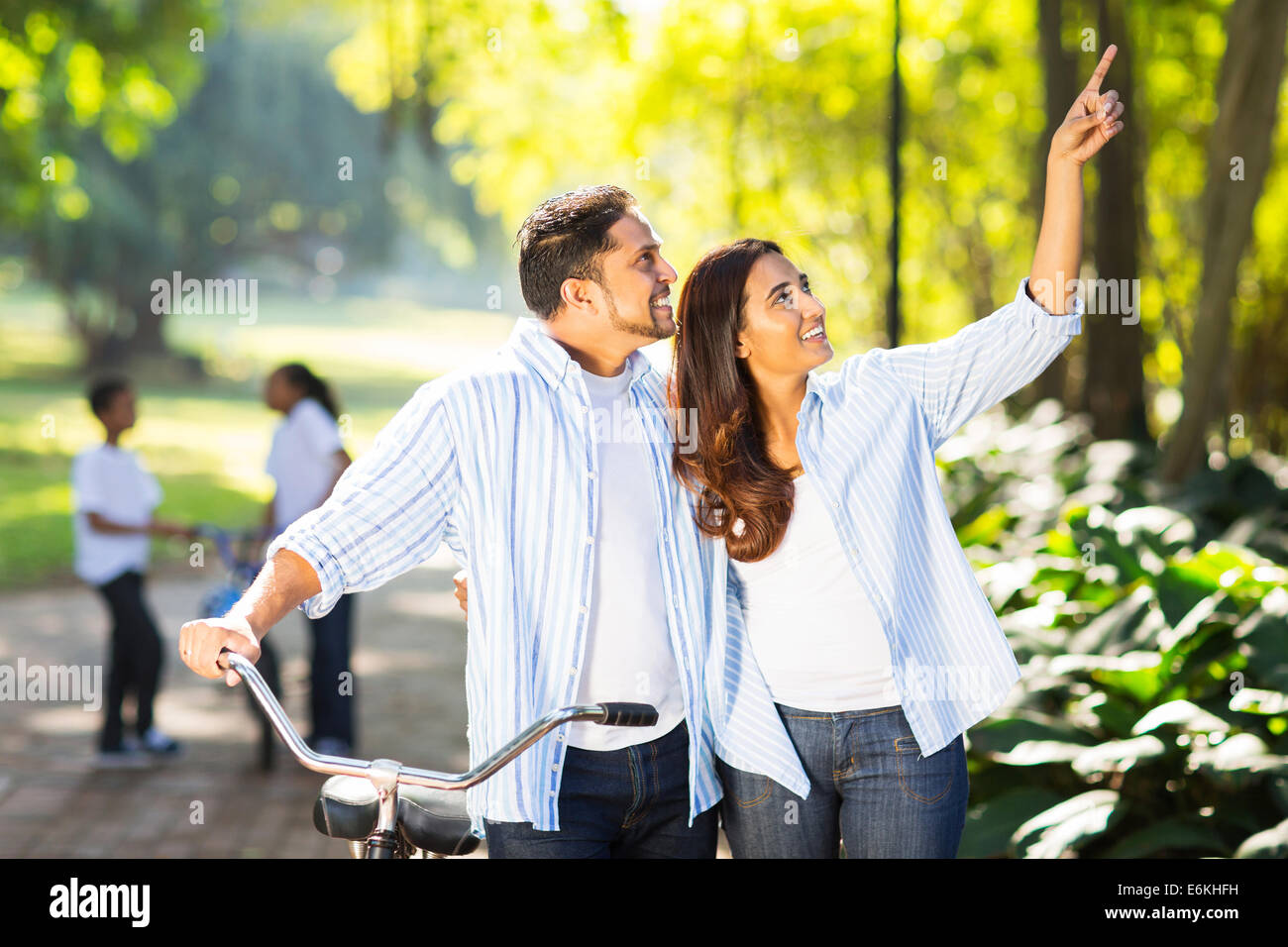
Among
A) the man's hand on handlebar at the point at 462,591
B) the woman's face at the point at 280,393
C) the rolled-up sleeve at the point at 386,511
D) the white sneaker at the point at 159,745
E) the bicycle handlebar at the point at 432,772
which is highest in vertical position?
the woman's face at the point at 280,393

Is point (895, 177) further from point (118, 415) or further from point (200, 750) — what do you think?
point (200, 750)

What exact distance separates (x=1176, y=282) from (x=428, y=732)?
11.2 metres

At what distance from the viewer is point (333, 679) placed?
22.2 feet

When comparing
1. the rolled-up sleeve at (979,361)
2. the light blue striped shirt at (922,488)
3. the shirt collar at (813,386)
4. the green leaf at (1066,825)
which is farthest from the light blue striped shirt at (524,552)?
the green leaf at (1066,825)

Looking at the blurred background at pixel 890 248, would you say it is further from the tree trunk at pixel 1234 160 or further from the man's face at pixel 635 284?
the man's face at pixel 635 284

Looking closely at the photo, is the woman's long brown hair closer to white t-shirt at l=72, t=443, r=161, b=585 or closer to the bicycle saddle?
the bicycle saddle

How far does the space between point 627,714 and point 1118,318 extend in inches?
330

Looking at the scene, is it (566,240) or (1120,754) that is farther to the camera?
(1120,754)

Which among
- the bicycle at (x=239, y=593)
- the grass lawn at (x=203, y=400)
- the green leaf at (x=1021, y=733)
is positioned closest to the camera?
the green leaf at (x=1021, y=733)

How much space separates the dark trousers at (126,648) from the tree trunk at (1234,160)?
522 cm

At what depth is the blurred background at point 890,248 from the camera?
452 cm

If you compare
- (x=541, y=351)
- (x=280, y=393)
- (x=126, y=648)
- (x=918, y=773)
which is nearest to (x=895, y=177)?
(x=280, y=393)
